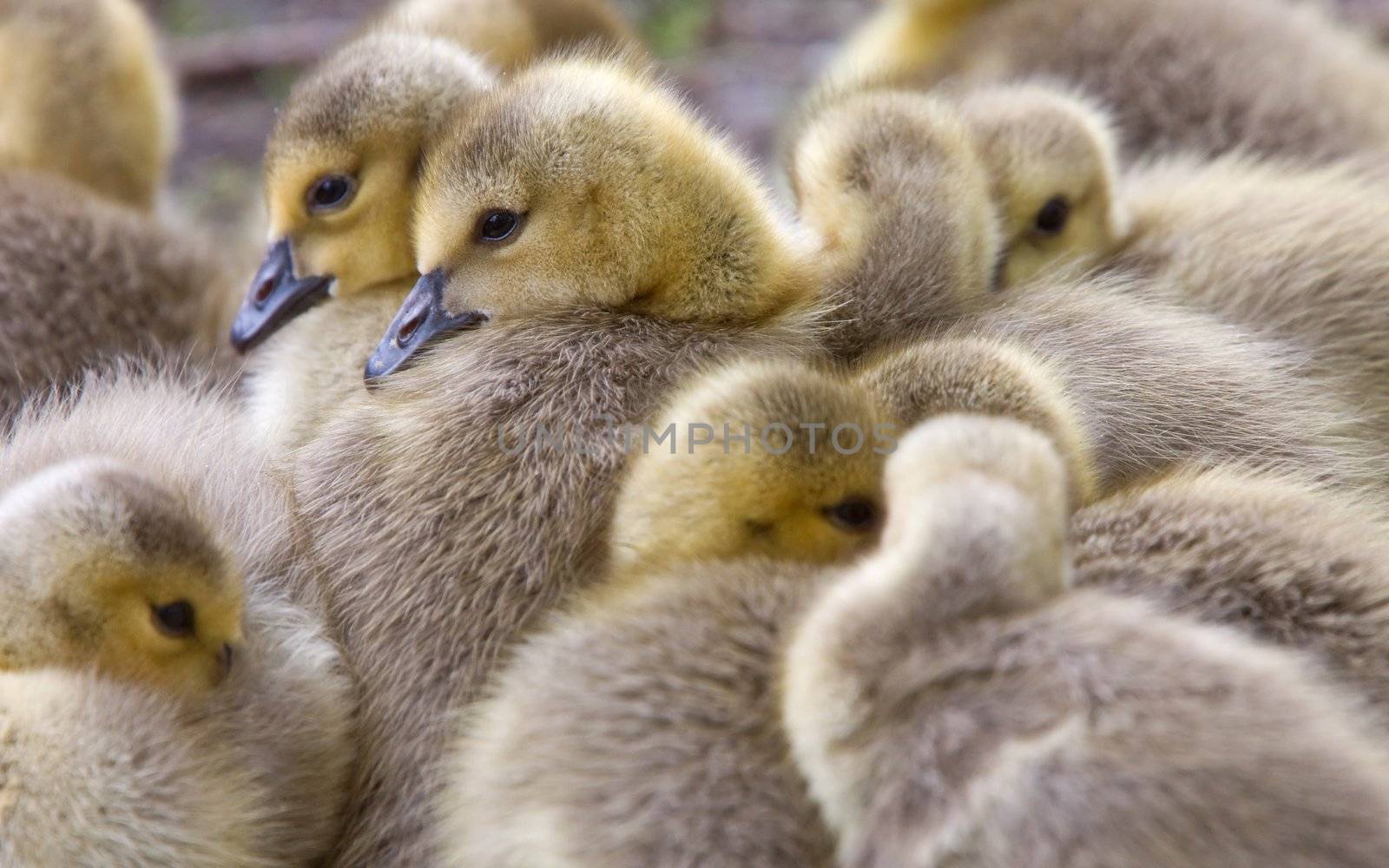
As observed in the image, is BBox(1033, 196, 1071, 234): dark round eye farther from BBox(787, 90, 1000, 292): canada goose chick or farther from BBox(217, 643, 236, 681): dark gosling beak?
BBox(217, 643, 236, 681): dark gosling beak

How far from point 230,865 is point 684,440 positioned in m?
0.46

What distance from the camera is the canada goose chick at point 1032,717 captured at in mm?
847

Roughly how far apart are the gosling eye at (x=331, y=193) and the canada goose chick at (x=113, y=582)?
Answer: 457 millimetres

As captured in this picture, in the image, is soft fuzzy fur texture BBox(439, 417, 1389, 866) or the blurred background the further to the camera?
the blurred background

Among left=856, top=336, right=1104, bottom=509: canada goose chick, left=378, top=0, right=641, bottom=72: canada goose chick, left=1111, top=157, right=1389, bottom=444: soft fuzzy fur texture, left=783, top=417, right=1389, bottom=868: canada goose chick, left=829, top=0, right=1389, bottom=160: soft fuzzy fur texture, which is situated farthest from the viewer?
left=829, top=0, right=1389, bottom=160: soft fuzzy fur texture

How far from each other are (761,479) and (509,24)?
1039mm

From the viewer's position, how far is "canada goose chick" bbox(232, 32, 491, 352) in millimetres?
1518

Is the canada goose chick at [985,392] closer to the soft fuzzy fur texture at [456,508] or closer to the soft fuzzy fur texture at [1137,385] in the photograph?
the soft fuzzy fur texture at [1137,385]

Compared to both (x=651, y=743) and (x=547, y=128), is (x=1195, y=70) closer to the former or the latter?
(x=547, y=128)

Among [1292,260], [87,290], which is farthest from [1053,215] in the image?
[87,290]

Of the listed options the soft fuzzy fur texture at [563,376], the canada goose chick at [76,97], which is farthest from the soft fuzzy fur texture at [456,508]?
the canada goose chick at [76,97]

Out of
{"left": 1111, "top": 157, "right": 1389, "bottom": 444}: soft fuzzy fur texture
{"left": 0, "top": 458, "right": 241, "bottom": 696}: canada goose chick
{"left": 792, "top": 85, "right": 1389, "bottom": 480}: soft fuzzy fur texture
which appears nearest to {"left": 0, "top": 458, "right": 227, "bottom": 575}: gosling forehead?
{"left": 0, "top": 458, "right": 241, "bottom": 696}: canada goose chick

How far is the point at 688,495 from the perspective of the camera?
1.10 meters

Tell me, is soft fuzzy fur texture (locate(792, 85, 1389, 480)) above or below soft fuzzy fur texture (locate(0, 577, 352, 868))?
above
